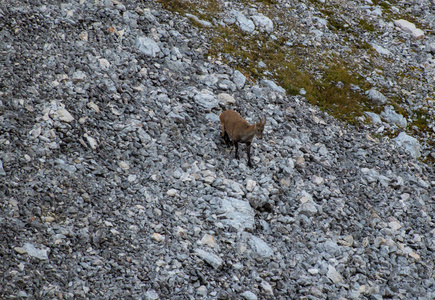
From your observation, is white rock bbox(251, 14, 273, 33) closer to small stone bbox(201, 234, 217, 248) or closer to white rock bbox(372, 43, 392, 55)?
white rock bbox(372, 43, 392, 55)

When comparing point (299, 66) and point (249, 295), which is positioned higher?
point (299, 66)

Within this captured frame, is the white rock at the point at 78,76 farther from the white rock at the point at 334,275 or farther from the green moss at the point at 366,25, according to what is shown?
the green moss at the point at 366,25

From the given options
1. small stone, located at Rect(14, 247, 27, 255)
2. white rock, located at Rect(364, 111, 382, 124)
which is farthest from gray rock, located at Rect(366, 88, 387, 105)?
small stone, located at Rect(14, 247, 27, 255)

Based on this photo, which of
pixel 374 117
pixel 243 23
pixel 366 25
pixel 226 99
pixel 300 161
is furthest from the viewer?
pixel 366 25

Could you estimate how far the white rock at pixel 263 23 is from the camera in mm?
19041

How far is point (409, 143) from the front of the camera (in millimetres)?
15766

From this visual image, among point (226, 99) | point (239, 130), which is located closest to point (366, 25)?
point (226, 99)

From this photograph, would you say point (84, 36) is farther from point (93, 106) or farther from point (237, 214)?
Result: point (237, 214)

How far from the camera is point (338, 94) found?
17219mm

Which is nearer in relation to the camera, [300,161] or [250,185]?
[250,185]

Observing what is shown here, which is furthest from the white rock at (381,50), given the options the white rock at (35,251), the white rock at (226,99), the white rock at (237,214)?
the white rock at (35,251)

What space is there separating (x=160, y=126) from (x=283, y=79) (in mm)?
7097

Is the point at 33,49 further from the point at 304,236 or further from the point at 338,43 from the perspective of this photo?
the point at 338,43

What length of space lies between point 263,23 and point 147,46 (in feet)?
24.3
